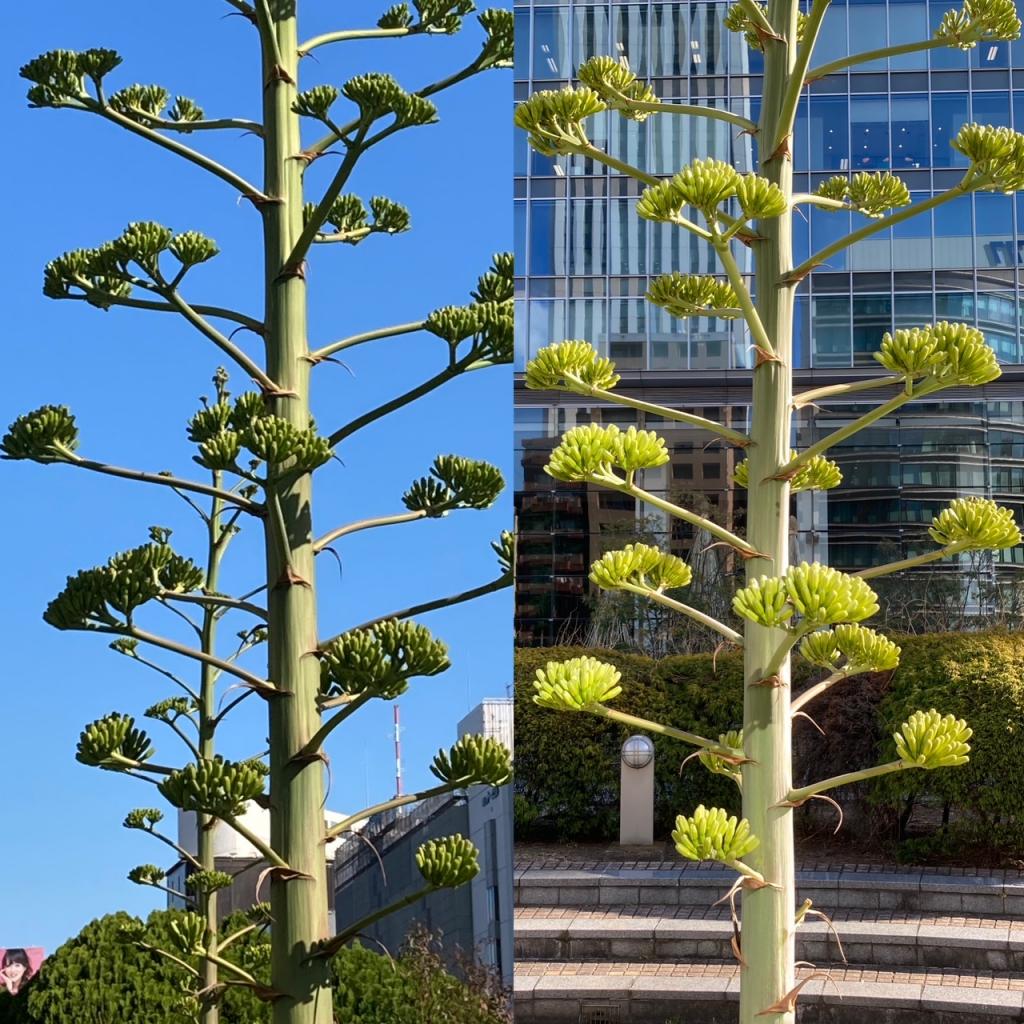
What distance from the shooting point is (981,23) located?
90.4 inches

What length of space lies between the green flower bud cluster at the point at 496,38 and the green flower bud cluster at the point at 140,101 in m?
0.82

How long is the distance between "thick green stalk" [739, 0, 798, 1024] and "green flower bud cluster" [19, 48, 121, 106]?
1.81m

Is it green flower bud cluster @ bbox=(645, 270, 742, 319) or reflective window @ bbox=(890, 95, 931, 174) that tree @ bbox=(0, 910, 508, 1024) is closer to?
green flower bud cluster @ bbox=(645, 270, 742, 319)

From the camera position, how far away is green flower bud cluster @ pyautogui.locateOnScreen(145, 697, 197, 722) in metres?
6.54

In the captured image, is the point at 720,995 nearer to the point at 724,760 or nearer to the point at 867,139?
the point at 724,760

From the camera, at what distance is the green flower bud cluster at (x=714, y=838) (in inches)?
72.1

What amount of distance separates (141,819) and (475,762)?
13.4ft

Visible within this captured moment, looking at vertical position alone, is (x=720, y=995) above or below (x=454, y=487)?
below

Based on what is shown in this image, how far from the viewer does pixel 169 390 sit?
8.16m

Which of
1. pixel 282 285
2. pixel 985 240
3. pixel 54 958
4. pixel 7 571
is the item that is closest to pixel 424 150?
pixel 282 285

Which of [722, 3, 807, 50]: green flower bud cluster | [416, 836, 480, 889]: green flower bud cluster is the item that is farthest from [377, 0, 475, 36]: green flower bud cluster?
[416, 836, 480, 889]: green flower bud cluster

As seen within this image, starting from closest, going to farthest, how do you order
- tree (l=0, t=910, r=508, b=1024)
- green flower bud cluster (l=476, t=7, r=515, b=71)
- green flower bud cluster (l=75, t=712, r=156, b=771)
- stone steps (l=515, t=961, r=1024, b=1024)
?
1. stone steps (l=515, t=961, r=1024, b=1024)
2. green flower bud cluster (l=75, t=712, r=156, b=771)
3. green flower bud cluster (l=476, t=7, r=515, b=71)
4. tree (l=0, t=910, r=508, b=1024)

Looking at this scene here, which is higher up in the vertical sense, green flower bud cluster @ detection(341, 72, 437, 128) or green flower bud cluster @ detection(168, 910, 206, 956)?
green flower bud cluster @ detection(341, 72, 437, 128)

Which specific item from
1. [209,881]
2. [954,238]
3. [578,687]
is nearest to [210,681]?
[209,881]
